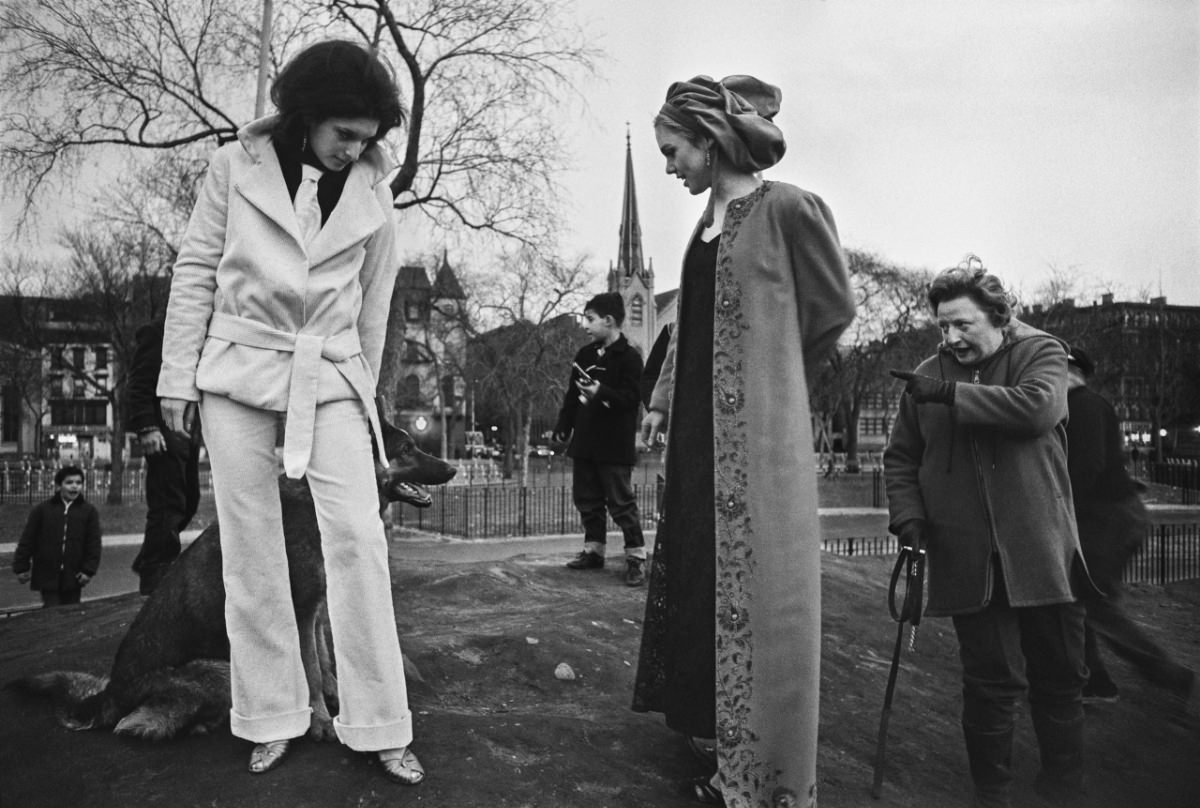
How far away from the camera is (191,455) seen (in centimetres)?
607

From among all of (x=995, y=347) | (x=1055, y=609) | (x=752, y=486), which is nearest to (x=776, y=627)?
(x=752, y=486)

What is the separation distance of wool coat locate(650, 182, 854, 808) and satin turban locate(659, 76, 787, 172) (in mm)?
127

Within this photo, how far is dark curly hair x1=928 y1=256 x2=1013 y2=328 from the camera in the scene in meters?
3.53

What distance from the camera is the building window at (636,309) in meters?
82.4

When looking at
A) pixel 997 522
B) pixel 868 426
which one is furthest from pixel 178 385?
pixel 868 426

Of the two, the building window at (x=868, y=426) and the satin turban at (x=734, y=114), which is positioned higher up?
the building window at (x=868, y=426)

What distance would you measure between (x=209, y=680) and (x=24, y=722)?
69cm

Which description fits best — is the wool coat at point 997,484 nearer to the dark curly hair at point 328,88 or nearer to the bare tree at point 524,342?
the dark curly hair at point 328,88

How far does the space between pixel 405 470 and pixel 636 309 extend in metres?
81.5

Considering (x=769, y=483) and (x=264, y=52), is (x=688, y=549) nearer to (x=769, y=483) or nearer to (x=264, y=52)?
(x=769, y=483)

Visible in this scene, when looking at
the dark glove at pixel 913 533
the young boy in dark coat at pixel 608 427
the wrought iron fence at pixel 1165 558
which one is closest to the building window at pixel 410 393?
the wrought iron fence at pixel 1165 558

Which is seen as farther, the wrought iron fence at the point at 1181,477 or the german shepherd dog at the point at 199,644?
the wrought iron fence at the point at 1181,477

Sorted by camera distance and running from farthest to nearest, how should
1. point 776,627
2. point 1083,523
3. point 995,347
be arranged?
point 1083,523, point 995,347, point 776,627

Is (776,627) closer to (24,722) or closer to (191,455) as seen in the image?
(24,722)
